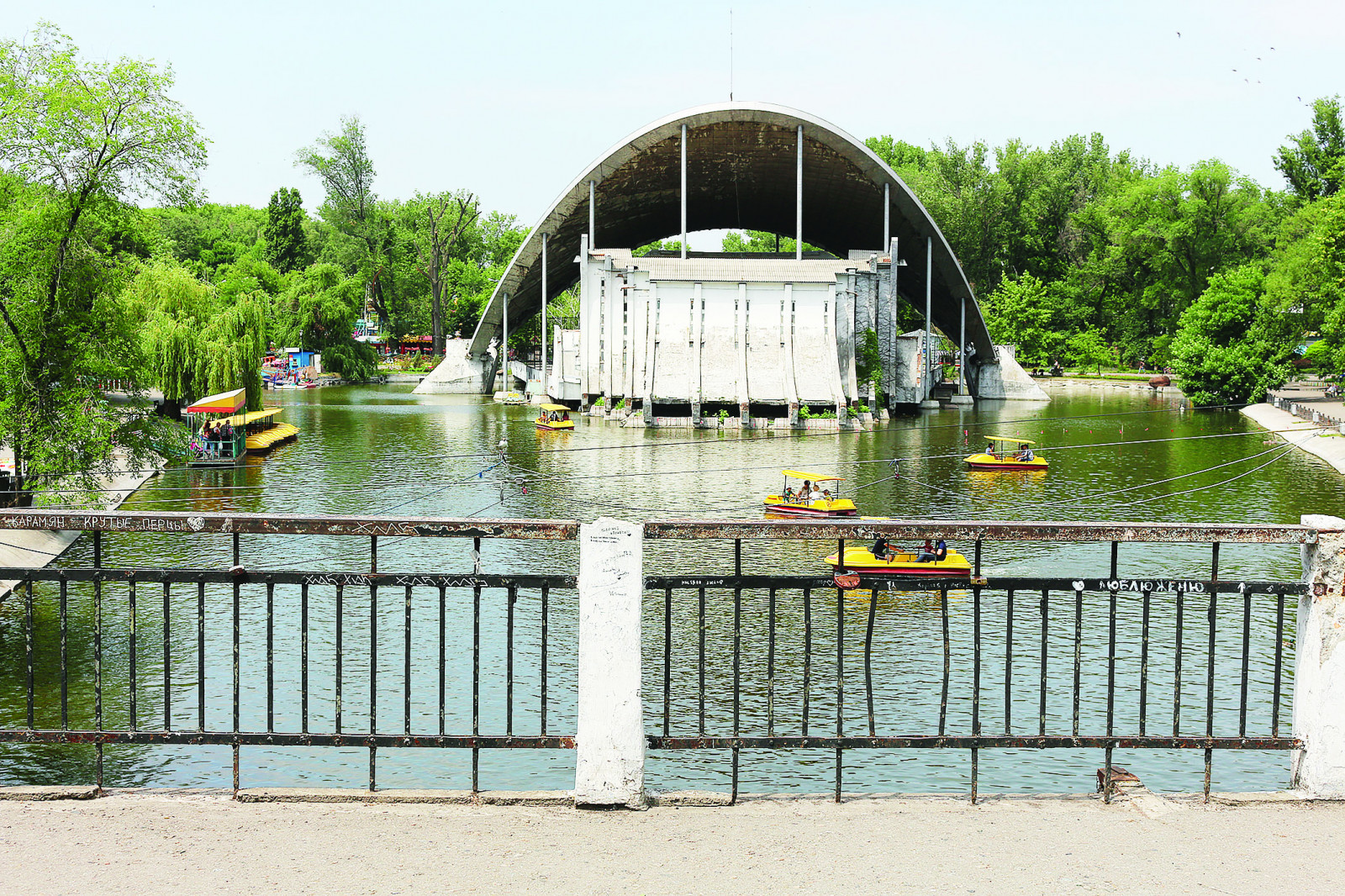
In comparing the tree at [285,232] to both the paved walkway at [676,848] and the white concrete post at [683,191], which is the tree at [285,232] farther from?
the paved walkway at [676,848]

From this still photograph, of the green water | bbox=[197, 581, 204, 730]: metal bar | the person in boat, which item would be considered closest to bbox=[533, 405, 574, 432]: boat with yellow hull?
the green water

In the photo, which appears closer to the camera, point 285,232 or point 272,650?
point 272,650

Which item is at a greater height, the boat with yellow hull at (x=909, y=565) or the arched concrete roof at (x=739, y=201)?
the arched concrete roof at (x=739, y=201)

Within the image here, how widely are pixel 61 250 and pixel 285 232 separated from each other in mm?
96074

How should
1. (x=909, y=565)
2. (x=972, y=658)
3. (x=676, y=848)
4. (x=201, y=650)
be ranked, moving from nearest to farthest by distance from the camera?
1. (x=676, y=848)
2. (x=201, y=650)
3. (x=972, y=658)
4. (x=909, y=565)

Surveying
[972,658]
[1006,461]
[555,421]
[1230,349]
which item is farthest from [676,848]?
[1230,349]

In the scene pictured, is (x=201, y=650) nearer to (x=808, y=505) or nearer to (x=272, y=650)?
(x=272, y=650)

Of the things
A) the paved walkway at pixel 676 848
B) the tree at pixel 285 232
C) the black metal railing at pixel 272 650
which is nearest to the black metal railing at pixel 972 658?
the paved walkway at pixel 676 848

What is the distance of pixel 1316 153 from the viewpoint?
86.4 metres

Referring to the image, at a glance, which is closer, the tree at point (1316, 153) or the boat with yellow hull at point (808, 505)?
the boat with yellow hull at point (808, 505)

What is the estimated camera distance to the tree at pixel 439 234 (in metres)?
109

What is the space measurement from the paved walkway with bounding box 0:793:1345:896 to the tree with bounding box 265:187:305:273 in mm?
111723

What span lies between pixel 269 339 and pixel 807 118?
52347 millimetres

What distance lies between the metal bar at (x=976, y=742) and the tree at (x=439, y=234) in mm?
104517
